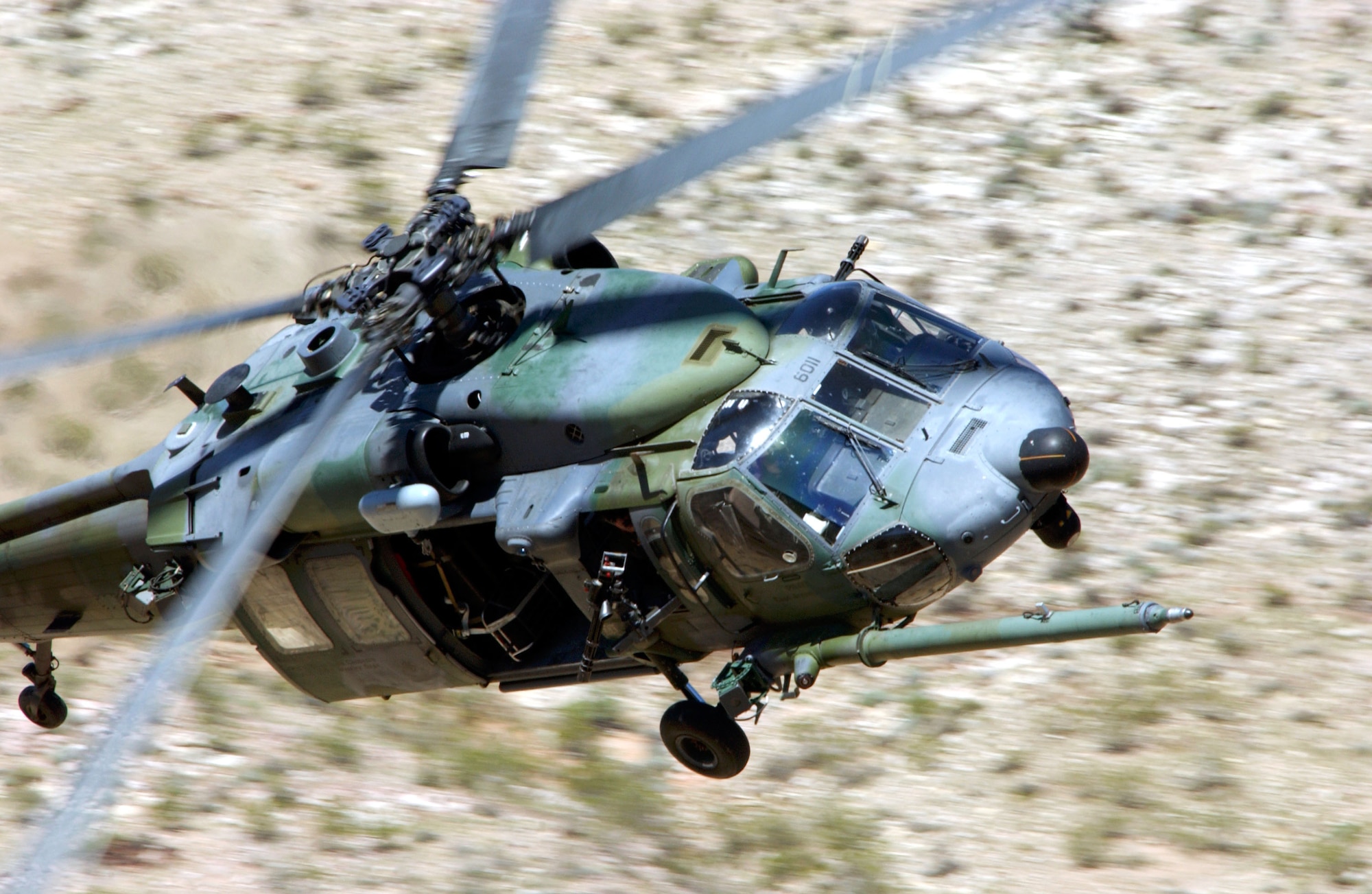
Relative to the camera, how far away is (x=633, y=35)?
25078 millimetres

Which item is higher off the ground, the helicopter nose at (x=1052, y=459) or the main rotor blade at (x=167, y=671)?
the helicopter nose at (x=1052, y=459)

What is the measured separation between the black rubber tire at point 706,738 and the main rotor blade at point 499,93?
4.12 metres

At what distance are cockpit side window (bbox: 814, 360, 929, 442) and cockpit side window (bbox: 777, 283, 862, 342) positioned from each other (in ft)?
1.03

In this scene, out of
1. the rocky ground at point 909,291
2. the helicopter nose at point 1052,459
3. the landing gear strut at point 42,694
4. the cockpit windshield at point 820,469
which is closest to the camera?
the helicopter nose at point 1052,459

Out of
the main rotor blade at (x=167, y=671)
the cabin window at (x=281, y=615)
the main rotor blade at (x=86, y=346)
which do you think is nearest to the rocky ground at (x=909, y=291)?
the cabin window at (x=281, y=615)

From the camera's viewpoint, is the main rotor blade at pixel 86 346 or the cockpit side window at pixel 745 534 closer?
the cockpit side window at pixel 745 534

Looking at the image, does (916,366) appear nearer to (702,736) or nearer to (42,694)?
(702,736)

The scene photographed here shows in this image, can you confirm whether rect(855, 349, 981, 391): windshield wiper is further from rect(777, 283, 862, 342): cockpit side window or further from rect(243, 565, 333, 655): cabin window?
rect(243, 565, 333, 655): cabin window

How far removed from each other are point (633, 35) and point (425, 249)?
15.9m

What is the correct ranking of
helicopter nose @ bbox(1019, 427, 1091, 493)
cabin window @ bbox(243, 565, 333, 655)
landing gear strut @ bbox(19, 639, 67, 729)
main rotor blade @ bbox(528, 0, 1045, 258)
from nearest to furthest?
main rotor blade @ bbox(528, 0, 1045, 258)
helicopter nose @ bbox(1019, 427, 1091, 493)
cabin window @ bbox(243, 565, 333, 655)
landing gear strut @ bbox(19, 639, 67, 729)

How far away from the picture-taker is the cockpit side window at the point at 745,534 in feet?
31.3

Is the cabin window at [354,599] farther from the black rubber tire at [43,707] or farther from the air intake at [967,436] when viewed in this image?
the air intake at [967,436]

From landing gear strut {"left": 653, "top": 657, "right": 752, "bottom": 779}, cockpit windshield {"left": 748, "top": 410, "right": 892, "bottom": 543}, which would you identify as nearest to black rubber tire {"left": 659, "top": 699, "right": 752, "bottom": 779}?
landing gear strut {"left": 653, "top": 657, "right": 752, "bottom": 779}

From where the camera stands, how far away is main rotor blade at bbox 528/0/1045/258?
8.90 metres
